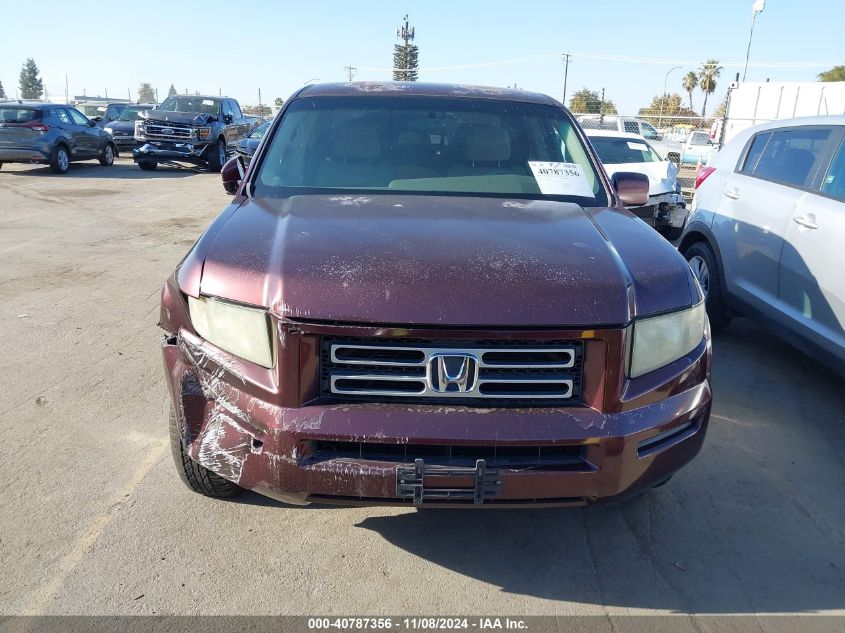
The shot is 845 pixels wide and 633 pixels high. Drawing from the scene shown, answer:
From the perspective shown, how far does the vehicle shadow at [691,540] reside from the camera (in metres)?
2.61

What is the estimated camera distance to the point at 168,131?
18.7 metres

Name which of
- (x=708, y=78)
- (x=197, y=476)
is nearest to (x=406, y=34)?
(x=708, y=78)

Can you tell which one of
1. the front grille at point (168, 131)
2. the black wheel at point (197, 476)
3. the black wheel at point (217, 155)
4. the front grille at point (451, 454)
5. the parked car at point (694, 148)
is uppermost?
the front grille at point (451, 454)

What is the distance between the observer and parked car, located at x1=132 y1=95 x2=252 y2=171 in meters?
18.7

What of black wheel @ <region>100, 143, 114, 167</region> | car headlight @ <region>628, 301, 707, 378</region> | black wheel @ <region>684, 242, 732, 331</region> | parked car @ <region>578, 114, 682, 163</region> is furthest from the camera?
parked car @ <region>578, 114, 682, 163</region>

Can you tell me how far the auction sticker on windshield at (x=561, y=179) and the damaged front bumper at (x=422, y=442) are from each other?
1.38m

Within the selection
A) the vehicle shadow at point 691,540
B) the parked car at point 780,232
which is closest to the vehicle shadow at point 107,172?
the parked car at point 780,232

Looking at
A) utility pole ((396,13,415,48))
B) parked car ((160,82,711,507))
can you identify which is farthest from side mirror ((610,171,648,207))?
utility pole ((396,13,415,48))

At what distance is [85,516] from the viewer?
2.95m

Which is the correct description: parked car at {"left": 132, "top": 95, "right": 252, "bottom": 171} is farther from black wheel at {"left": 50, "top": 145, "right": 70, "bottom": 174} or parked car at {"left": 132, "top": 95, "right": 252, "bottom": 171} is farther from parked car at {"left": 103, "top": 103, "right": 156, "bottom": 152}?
parked car at {"left": 103, "top": 103, "right": 156, "bottom": 152}

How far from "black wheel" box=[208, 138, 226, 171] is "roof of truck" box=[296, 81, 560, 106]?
16293 millimetres

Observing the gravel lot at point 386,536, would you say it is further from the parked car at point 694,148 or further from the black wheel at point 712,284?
the parked car at point 694,148

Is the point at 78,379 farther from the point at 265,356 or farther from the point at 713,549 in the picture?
the point at 713,549

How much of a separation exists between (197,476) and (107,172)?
60.2 feet
